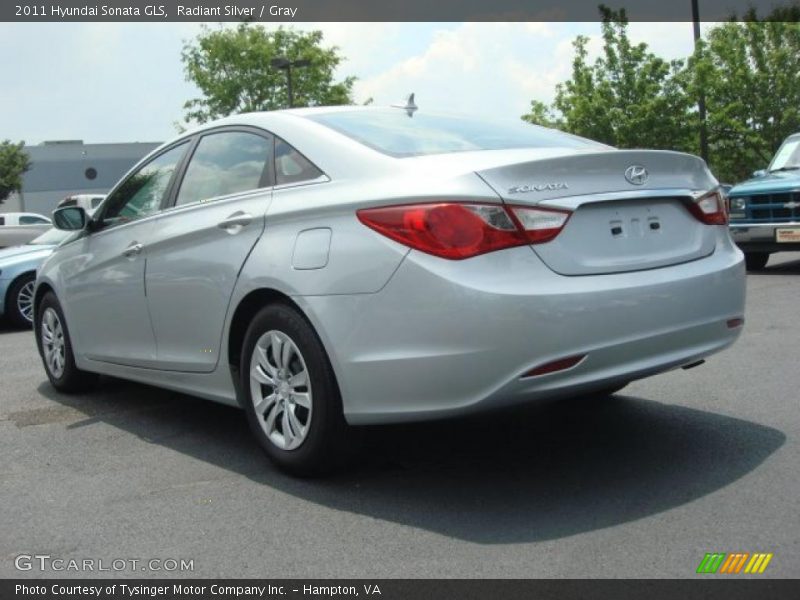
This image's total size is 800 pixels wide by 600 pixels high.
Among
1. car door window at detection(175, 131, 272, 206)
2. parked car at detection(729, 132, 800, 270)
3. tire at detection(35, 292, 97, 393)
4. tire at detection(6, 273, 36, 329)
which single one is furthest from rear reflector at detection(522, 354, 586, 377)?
parked car at detection(729, 132, 800, 270)

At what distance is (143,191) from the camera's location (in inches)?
216

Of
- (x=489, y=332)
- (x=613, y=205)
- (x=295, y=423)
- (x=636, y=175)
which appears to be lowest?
(x=295, y=423)

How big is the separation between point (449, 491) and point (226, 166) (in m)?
1.99

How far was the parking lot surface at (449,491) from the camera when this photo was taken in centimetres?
324

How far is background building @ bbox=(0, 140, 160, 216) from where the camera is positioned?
74.4 metres

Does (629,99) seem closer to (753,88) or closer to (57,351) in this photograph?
(753,88)

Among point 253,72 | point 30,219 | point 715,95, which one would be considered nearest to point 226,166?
point 30,219

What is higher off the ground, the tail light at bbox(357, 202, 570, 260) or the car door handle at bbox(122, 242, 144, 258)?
the tail light at bbox(357, 202, 570, 260)

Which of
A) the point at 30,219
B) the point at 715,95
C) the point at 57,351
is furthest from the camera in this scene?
the point at 715,95

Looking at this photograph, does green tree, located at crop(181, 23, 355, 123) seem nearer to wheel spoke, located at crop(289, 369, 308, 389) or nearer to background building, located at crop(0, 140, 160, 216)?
background building, located at crop(0, 140, 160, 216)

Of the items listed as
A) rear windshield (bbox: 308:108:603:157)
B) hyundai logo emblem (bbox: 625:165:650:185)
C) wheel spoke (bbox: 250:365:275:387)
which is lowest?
wheel spoke (bbox: 250:365:275:387)

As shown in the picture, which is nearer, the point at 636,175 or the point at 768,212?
the point at 636,175

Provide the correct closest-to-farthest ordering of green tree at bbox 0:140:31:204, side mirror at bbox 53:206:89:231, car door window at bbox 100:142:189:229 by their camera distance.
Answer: car door window at bbox 100:142:189:229, side mirror at bbox 53:206:89:231, green tree at bbox 0:140:31:204

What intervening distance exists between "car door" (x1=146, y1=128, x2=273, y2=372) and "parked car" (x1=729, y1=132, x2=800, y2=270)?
338 inches
